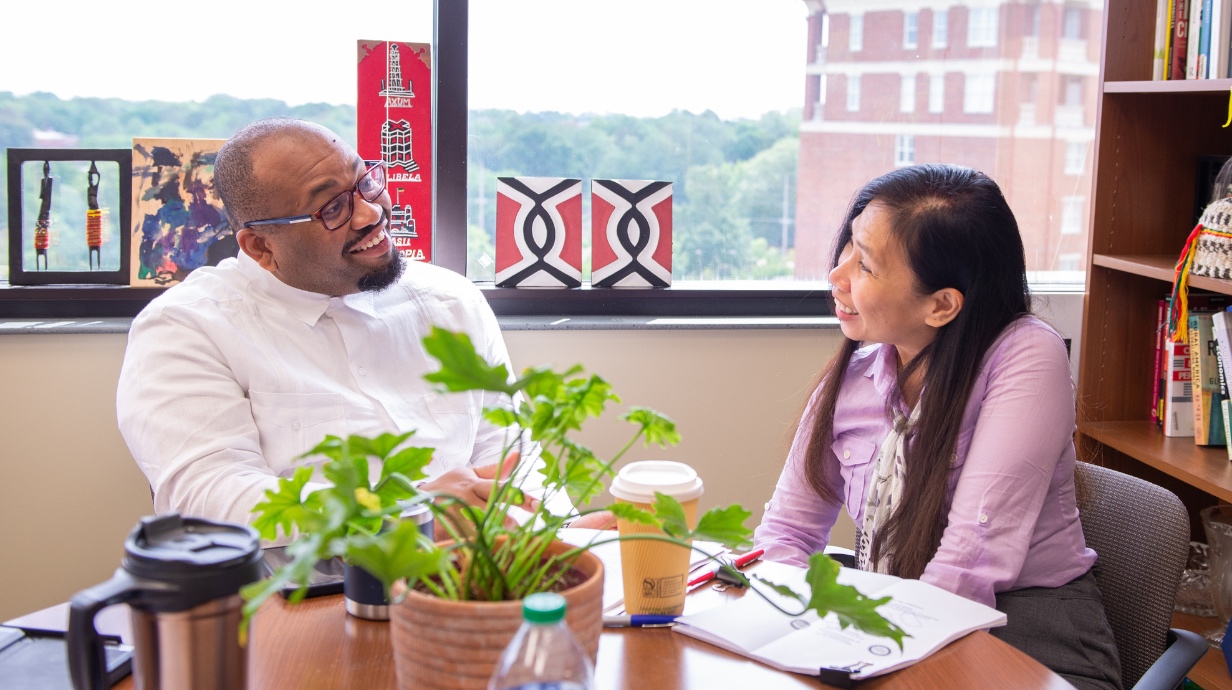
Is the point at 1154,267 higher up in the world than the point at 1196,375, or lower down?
higher up

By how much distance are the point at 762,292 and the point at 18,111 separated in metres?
1.81

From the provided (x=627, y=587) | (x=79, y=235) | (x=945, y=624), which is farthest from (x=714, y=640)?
(x=79, y=235)

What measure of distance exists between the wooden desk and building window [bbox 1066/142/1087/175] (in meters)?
2.00

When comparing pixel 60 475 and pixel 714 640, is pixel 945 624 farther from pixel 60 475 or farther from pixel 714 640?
pixel 60 475

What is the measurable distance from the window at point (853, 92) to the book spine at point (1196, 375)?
3.07 feet

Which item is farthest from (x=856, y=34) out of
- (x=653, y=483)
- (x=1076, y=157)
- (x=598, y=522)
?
(x=653, y=483)

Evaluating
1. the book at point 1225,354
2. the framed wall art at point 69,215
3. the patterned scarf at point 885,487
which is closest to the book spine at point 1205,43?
the book at point 1225,354

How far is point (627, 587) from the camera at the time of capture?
3.89 feet

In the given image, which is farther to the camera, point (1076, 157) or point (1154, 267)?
point (1076, 157)

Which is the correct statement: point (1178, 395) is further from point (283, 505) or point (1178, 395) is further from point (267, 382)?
point (283, 505)

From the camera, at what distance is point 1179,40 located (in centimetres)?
226

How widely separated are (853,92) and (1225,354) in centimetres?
107

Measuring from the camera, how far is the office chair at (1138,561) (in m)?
1.54

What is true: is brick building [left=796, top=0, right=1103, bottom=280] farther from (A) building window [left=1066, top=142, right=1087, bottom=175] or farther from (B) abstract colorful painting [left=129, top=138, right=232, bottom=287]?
(B) abstract colorful painting [left=129, top=138, right=232, bottom=287]
